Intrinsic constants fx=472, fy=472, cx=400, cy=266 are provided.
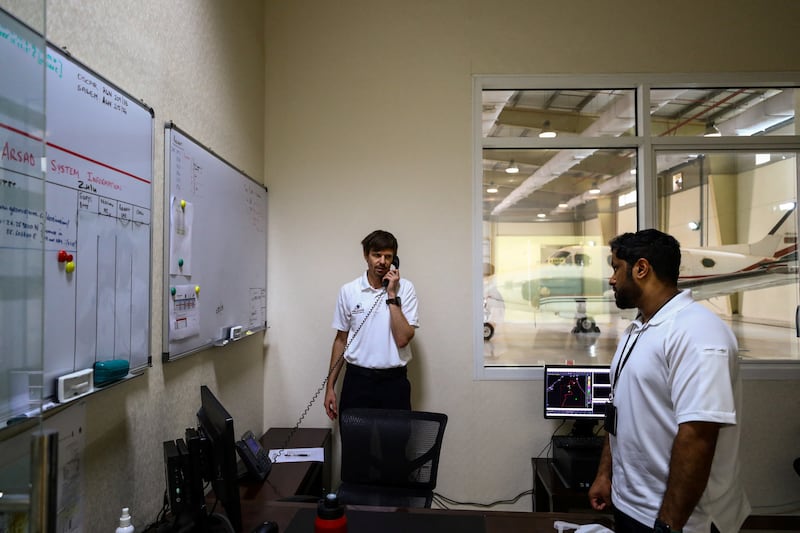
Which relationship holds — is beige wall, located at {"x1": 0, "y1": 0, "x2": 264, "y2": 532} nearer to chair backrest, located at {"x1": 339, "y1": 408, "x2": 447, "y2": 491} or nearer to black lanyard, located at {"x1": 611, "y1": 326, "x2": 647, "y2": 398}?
chair backrest, located at {"x1": 339, "y1": 408, "x2": 447, "y2": 491}

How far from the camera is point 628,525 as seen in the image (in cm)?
154

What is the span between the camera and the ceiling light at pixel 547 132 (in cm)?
318

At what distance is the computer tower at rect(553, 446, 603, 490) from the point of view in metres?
2.49

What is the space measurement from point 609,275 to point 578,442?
111cm

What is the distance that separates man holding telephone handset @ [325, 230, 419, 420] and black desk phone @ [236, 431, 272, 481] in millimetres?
621

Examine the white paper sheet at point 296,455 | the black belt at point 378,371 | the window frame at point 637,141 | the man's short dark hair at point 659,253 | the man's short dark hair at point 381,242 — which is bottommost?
the white paper sheet at point 296,455

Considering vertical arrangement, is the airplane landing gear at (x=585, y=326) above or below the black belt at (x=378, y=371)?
above

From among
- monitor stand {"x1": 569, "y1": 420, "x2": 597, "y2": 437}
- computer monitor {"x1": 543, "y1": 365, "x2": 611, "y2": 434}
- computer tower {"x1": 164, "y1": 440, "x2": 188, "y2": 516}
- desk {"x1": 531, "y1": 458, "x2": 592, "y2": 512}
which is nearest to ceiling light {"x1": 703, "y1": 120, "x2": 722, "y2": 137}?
computer monitor {"x1": 543, "y1": 365, "x2": 611, "y2": 434}

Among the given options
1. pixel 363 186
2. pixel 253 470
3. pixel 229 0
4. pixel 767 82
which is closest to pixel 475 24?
pixel 363 186

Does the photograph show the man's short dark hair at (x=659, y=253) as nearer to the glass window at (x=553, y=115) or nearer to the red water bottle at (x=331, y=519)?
the red water bottle at (x=331, y=519)

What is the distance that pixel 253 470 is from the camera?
2.00 meters

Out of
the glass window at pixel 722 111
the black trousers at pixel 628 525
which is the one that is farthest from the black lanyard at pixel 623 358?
the glass window at pixel 722 111

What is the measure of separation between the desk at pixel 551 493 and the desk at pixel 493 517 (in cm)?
100

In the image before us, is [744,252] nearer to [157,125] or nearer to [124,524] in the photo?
[157,125]
